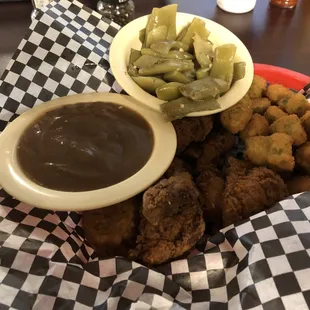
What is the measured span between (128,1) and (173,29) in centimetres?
72

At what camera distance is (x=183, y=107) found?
165cm

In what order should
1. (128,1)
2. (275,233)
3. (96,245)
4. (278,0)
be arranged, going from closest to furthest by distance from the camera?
(275,233) → (96,245) → (128,1) → (278,0)

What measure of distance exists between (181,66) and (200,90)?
17 centimetres

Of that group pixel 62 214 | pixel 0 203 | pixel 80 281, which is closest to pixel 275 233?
pixel 80 281

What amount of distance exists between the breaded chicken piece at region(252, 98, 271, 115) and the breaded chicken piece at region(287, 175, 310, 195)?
1.14 feet

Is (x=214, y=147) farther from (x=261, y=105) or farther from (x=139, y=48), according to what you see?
(x=139, y=48)

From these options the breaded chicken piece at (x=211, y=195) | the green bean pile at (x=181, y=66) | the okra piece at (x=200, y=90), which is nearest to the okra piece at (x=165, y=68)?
the green bean pile at (x=181, y=66)

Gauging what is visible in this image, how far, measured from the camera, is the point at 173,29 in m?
1.98

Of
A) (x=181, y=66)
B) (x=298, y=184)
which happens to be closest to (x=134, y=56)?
(x=181, y=66)

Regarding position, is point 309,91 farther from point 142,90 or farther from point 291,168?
point 142,90

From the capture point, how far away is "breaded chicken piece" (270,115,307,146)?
1.72 metres

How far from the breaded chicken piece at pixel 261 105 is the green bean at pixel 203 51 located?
0.90 feet

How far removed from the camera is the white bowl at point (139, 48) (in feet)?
5.62

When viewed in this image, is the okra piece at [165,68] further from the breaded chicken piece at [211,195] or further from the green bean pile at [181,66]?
the breaded chicken piece at [211,195]
